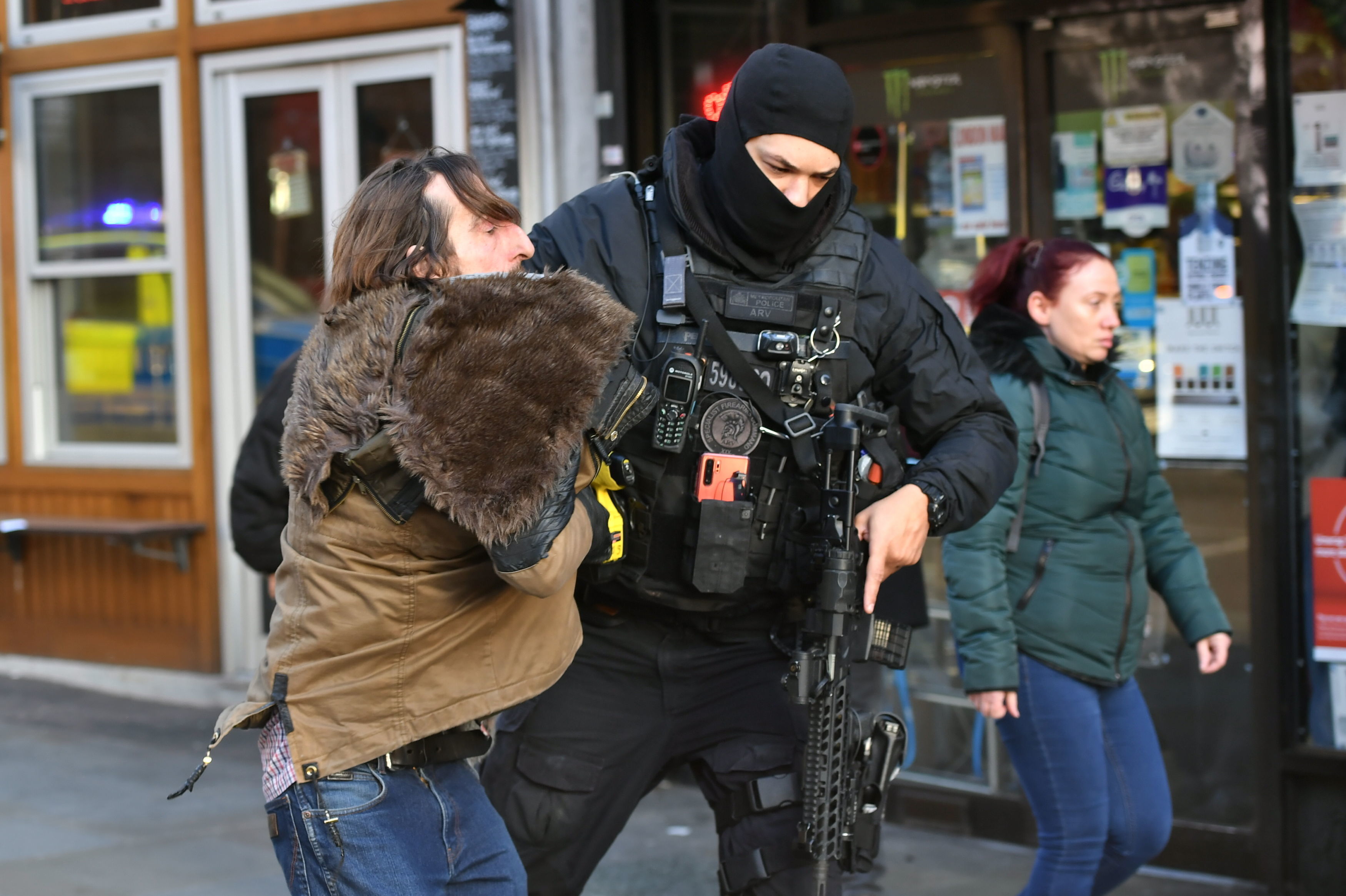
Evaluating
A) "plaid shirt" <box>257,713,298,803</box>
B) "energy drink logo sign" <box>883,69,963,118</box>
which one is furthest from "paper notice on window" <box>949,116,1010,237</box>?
"plaid shirt" <box>257,713,298,803</box>

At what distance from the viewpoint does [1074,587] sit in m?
3.79

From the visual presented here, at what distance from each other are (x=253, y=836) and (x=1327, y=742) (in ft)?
11.9

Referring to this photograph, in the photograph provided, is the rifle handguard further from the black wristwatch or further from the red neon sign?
the red neon sign

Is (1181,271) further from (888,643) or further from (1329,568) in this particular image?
(888,643)

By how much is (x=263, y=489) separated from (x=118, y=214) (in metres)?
3.68

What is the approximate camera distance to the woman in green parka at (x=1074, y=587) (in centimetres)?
368

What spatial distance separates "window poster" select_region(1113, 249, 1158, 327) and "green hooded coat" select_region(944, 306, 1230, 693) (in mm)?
1230

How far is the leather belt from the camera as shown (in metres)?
2.45

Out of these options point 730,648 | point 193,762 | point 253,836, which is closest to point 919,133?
point 730,648

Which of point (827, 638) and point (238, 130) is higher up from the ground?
point (238, 130)

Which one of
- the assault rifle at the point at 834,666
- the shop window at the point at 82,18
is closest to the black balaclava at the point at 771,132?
the assault rifle at the point at 834,666

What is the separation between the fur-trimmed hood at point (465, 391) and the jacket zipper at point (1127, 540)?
1.90 metres

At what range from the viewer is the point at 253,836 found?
5.30 metres

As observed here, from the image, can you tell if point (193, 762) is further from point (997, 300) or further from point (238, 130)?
point (997, 300)
